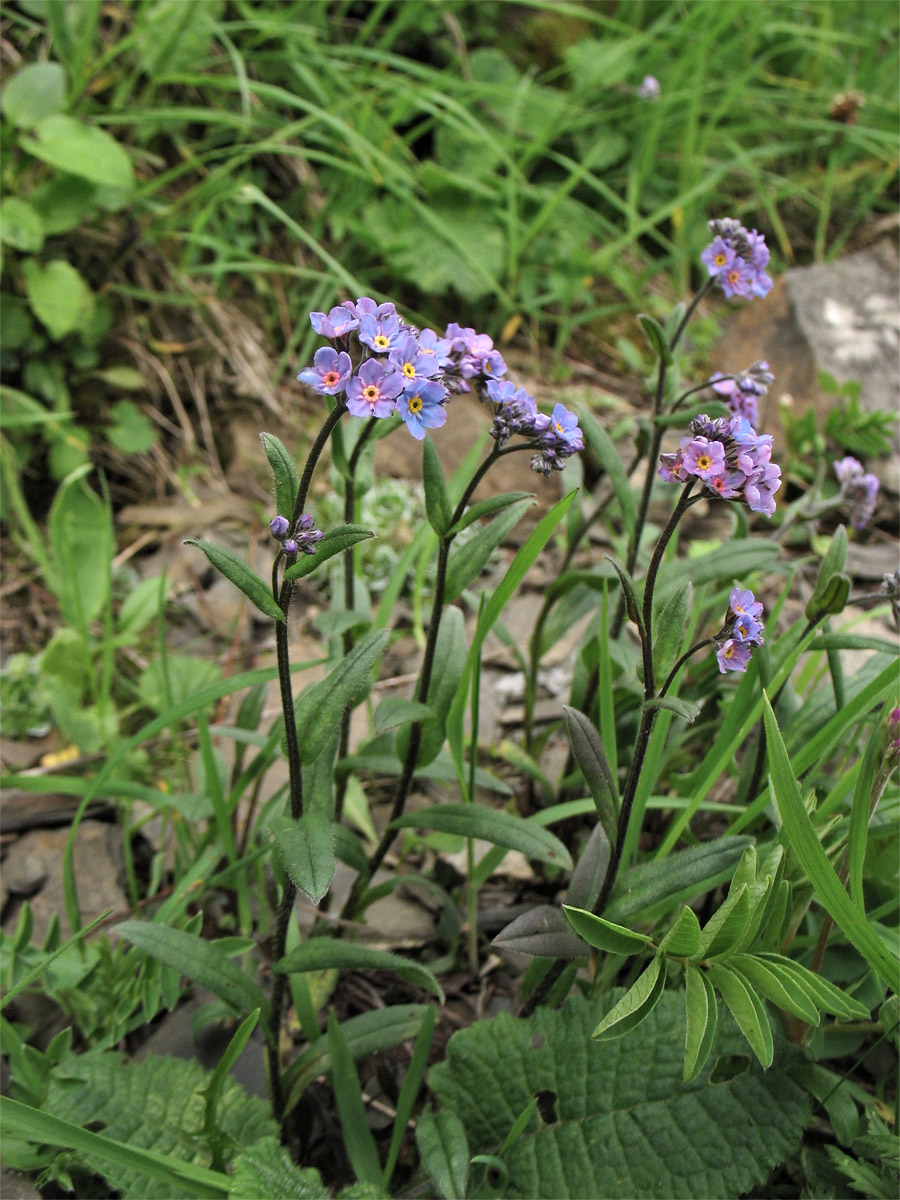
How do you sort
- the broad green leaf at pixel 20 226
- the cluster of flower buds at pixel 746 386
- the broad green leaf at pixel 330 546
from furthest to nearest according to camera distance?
the broad green leaf at pixel 20 226
the cluster of flower buds at pixel 746 386
the broad green leaf at pixel 330 546

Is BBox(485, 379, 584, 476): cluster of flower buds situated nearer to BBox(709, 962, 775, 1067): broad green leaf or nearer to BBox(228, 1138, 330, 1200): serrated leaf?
BBox(709, 962, 775, 1067): broad green leaf

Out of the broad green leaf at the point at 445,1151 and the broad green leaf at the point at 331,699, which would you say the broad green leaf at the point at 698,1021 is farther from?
the broad green leaf at the point at 331,699

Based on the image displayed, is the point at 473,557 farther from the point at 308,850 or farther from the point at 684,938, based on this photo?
the point at 684,938

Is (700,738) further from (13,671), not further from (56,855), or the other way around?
(13,671)

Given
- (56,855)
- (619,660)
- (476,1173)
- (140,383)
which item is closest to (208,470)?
(140,383)

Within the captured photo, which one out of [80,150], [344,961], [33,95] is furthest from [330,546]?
[33,95]

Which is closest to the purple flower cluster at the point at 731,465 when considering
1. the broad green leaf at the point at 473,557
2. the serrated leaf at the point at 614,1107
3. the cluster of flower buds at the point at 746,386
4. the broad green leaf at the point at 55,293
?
the broad green leaf at the point at 473,557
